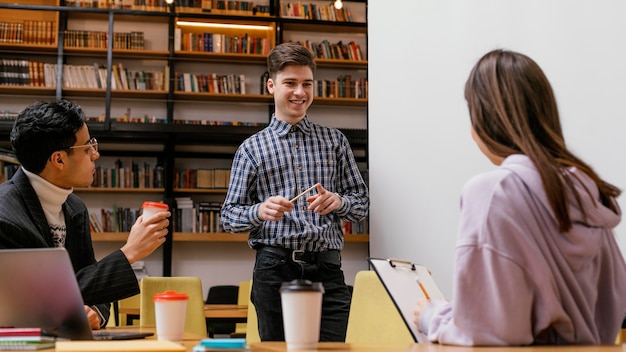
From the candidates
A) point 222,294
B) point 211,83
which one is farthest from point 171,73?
point 222,294

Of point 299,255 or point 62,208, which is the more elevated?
point 62,208

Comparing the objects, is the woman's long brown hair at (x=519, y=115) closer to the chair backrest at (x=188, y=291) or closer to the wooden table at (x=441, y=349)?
the wooden table at (x=441, y=349)

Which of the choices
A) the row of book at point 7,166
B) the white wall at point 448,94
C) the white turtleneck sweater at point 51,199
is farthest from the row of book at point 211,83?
the white turtleneck sweater at point 51,199

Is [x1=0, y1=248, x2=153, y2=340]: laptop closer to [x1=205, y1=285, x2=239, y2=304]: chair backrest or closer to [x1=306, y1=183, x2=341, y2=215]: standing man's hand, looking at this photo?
[x1=306, y1=183, x2=341, y2=215]: standing man's hand

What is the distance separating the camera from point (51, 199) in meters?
2.11

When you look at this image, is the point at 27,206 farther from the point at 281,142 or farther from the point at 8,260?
the point at 281,142

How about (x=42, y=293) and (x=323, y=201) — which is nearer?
(x=42, y=293)

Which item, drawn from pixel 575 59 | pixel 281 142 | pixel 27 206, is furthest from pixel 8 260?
pixel 575 59

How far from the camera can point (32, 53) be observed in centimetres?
812

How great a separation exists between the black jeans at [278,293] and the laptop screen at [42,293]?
1.01 m

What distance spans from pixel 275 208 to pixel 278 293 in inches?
12.4

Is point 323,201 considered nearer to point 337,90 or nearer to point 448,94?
point 448,94

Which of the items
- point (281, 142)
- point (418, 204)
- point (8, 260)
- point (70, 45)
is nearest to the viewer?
point (8, 260)

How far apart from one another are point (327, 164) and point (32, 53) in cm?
630
